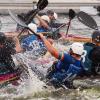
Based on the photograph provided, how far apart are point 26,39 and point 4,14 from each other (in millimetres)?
6284

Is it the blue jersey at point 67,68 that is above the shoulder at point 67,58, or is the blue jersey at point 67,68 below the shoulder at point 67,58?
below

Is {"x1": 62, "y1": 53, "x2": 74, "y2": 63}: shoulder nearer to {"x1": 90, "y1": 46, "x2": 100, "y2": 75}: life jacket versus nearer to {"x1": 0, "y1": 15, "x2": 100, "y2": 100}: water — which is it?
{"x1": 0, "y1": 15, "x2": 100, "y2": 100}: water

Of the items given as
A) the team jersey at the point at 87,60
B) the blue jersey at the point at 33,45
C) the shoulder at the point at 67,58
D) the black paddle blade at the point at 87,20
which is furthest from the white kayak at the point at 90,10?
the shoulder at the point at 67,58

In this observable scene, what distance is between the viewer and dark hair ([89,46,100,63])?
8.48 metres

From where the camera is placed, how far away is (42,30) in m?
11.9

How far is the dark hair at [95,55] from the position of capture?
848 centimetres

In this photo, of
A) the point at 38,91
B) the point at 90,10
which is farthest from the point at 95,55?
the point at 90,10

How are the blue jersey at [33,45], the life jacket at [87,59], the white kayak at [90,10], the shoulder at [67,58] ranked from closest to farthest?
the shoulder at [67,58] → the life jacket at [87,59] → the blue jersey at [33,45] → the white kayak at [90,10]

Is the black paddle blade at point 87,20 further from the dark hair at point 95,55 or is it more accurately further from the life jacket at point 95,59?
the dark hair at point 95,55

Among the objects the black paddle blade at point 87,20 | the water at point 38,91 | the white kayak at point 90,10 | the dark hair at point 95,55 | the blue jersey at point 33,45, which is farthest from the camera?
the white kayak at point 90,10

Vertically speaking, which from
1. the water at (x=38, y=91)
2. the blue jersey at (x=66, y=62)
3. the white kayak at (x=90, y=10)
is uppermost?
the blue jersey at (x=66, y=62)

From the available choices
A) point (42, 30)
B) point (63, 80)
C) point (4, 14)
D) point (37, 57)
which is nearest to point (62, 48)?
point (42, 30)

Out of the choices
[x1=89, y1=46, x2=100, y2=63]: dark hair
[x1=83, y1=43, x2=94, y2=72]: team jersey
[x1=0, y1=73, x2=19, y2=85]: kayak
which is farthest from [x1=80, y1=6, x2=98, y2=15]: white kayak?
[x1=0, y1=73, x2=19, y2=85]: kayak

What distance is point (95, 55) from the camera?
28.1 ft
